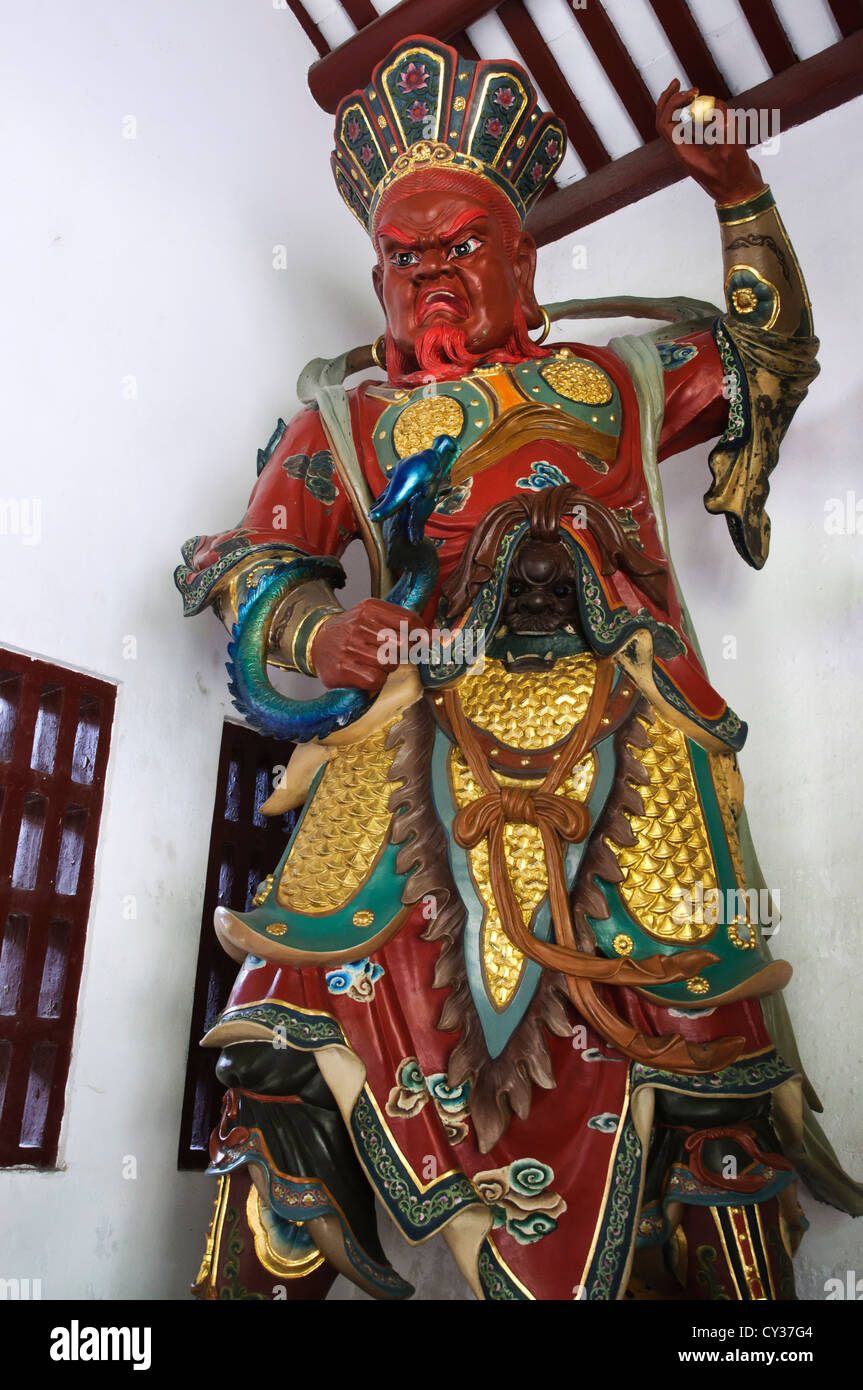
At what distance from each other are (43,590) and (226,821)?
509 mm

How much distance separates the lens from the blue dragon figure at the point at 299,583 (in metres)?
1.73

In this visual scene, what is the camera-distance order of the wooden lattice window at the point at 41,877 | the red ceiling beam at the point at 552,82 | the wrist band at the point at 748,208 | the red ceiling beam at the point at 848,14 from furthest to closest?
the red ceiling beam at the point at 552,82 → the red ceiling beam at the point at 848,14 → the wrist band at the point at 748,208 → the wooden lattice window at the point at 41,877

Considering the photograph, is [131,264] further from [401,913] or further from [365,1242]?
[365,1242]

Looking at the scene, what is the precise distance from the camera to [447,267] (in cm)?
217

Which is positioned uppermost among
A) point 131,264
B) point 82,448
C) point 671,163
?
point 671,163

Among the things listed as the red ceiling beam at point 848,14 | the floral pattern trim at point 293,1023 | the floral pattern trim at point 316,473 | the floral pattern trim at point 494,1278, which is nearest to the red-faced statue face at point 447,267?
the floral pattern trim at point 316,473

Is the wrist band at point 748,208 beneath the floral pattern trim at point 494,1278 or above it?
above

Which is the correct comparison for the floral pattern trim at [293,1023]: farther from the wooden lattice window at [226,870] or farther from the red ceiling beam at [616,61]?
the red ceiling beam at [616,61]

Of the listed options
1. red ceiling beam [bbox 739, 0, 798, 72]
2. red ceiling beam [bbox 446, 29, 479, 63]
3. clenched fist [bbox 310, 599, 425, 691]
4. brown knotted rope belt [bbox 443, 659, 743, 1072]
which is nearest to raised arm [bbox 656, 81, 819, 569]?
brown knotted rope belt [bbox 443, 659, 743, 1072]

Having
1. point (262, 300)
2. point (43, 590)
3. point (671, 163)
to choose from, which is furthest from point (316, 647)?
point (671, 163)

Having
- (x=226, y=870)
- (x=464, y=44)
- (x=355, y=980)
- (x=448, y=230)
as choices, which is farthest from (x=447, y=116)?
(x=355, y=980)

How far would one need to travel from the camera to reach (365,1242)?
1.55 meters

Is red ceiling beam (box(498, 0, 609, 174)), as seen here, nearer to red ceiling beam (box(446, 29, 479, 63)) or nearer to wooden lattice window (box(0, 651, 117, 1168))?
red ceiling beam (box(446, 29, 479, 63))

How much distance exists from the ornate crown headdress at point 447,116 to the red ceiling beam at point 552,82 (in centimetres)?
68
